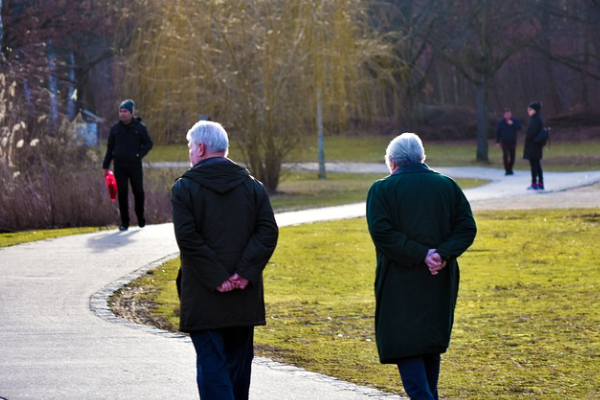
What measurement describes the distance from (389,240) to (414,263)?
0.18m

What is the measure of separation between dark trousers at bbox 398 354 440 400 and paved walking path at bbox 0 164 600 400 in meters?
0.79

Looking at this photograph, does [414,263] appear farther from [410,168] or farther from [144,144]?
[144,144]

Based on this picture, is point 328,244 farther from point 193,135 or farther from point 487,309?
point 193,135

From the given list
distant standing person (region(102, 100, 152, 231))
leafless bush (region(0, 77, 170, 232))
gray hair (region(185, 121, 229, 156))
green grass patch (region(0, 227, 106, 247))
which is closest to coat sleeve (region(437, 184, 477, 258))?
gray hair (region(185, 121, 229, 156))

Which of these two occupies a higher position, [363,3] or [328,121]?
[363,3]

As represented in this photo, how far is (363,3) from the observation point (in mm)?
29062

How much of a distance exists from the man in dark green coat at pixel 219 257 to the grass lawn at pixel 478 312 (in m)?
1.60

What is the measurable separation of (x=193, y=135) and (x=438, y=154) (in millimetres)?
45600

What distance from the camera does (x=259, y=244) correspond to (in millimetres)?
6227

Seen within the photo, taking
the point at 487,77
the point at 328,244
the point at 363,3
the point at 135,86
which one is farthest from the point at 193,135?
the point at 487,77

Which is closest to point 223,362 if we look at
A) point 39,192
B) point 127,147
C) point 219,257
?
point 219,257

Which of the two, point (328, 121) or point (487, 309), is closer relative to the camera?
point (487, 309)

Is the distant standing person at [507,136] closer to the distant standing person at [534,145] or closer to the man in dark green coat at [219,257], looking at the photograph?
the distant standing person at [534,145]

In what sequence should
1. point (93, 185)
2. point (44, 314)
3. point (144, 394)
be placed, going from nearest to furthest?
point (144, 394), point (44, 314), point (93, 185)
